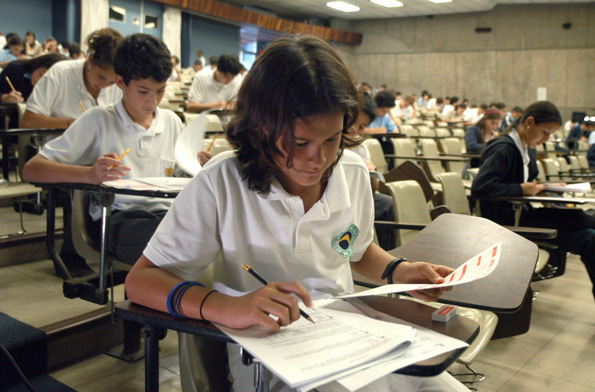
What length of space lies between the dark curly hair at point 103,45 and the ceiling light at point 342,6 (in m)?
14.2

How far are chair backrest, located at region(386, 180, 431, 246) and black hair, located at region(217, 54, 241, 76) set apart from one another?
3055 millimetres

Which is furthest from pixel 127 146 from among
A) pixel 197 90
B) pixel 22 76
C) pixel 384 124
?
pixel 384 124

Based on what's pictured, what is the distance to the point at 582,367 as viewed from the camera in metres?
2.39

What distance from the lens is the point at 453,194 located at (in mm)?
2914

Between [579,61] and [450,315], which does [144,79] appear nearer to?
[450,315]

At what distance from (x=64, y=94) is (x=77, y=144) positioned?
1139 millimetres

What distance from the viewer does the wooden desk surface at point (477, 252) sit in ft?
3.68

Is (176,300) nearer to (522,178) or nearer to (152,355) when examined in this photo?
(152,355)

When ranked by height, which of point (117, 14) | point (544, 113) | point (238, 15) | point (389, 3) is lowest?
point (544, 113)

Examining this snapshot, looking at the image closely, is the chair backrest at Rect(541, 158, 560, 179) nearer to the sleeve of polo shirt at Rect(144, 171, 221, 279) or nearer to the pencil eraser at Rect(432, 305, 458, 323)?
the pencil eraser at Rect(432, 305, 458, 323)

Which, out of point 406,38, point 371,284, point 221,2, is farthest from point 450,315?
point 406,38

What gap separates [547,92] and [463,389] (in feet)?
54.3

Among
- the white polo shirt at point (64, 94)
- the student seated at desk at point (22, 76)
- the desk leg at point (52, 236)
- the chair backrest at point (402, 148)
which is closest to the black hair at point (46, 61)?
the student seated at desk at point (22, 76)

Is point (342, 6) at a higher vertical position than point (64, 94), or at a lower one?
higher
